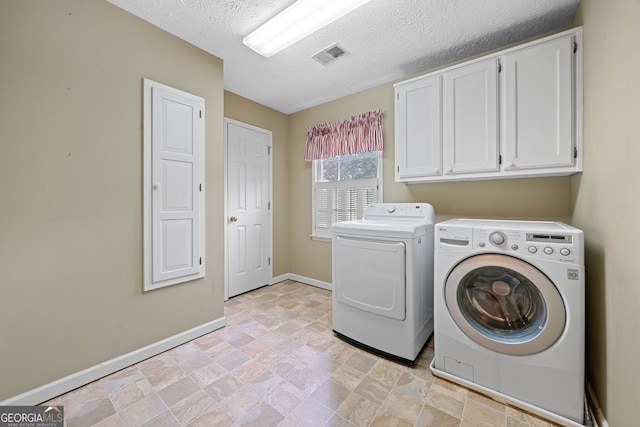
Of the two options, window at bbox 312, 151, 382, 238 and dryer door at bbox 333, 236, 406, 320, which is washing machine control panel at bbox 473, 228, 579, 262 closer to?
dryer door at bbox 333, 236, 406, 320

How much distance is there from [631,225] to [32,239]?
9.61 feet

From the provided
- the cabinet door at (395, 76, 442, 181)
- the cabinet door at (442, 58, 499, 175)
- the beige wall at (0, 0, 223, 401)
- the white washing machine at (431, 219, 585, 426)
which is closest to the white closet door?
the beige wall at (0, 0, 223, 401)

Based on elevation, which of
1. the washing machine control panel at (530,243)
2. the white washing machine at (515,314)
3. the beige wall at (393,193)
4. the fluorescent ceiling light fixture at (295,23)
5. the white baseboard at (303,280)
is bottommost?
the white baseboard at (303,280)

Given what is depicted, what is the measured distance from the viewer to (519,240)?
54.1 inches

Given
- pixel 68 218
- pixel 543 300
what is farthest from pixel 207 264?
pixel 543 300

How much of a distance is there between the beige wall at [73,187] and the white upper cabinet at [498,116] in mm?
2074

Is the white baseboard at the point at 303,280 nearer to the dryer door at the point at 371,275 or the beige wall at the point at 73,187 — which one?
the dryer door at the point at 371,275

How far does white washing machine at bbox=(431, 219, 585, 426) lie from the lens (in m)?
1.27

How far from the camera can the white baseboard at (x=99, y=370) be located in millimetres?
1403

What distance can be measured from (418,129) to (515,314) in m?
1.54

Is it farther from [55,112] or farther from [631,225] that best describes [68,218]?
Answer: [631,225]

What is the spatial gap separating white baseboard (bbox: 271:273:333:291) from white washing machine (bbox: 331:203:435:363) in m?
1.21

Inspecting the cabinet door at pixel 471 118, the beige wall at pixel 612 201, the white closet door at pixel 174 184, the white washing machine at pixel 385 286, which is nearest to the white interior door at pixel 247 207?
the white closet door at pixel 174 184

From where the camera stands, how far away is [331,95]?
10.1 ft
